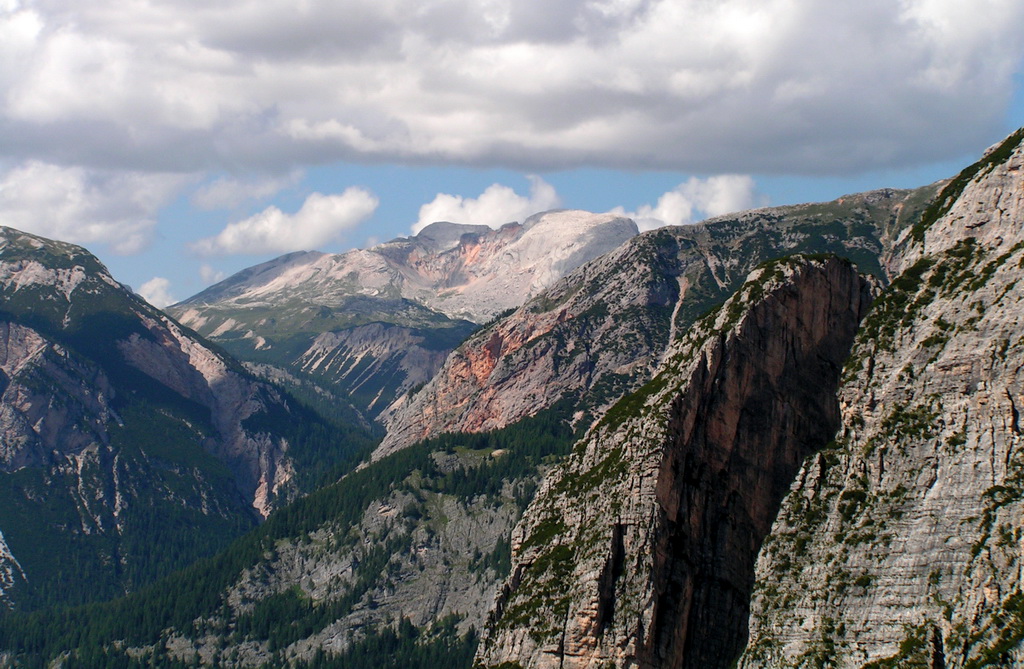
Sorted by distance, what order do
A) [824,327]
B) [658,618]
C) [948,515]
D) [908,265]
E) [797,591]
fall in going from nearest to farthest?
1. [948,515]
2. [797,591]
3. [658,618]
4. [908,265]
5. [824,327]

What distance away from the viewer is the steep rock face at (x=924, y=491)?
105500 mm

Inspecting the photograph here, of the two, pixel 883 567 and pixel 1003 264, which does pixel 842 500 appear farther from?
Result: pixel 1003 264

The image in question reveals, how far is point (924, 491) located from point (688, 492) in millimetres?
28187

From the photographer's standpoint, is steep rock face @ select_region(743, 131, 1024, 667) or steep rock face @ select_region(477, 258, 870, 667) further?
steep rock face @ select_region(477, 258, 870, 667)

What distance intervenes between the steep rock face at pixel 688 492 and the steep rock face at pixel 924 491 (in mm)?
11206

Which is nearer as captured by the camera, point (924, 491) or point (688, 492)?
point (924, 491)

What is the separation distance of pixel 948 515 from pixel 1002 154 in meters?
42.3

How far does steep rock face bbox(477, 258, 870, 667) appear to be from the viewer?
130 m

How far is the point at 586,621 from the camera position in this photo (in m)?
129

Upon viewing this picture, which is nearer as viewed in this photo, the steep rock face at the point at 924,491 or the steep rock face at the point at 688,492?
the steep rock face at the point at 924,491

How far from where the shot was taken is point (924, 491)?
112750mm

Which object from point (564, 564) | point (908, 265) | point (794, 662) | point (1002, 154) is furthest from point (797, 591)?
point (1002, 154)

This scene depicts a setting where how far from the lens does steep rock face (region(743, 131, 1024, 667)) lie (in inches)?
4154

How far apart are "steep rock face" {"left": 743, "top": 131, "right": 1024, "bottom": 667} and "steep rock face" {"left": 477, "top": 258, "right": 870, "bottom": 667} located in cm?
1121
